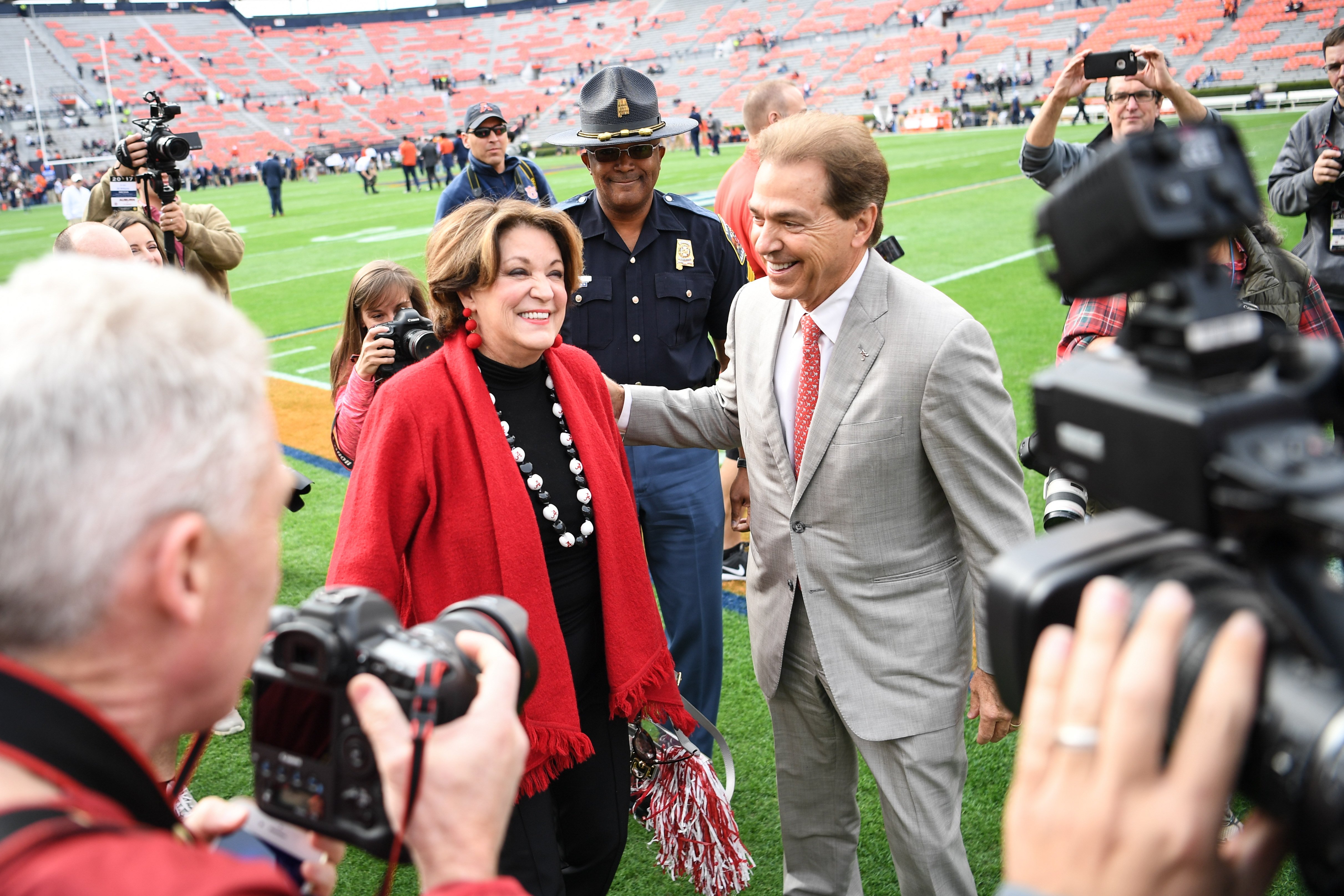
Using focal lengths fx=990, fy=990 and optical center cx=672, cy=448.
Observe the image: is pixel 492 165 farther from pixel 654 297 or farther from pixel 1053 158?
pixel 1053 158

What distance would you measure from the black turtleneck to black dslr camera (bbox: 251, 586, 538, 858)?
55.4 inches

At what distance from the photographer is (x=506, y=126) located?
712 centimetres

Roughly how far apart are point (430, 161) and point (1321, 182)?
1123 inches

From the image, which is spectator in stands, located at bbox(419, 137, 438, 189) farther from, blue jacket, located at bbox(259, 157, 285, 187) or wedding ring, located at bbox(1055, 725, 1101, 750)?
wedding ring, located at bbox(1055, 725, 1101, 750)

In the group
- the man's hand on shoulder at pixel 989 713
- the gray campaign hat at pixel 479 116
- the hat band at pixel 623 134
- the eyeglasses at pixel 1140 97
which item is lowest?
the man's hand on shoulder at pixel 989 713

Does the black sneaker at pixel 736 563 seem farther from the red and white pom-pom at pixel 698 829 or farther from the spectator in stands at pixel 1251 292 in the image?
the spectator in stands at pixel 1251 292

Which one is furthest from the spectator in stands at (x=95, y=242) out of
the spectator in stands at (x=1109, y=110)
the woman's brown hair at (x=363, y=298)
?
the spectator in stands at (x=1109, y=110)

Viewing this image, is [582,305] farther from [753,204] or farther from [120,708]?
[120,708]

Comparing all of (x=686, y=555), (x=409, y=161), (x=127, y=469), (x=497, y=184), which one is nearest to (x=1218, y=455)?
(x=127, y=469)

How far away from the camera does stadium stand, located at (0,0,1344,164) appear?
4372 centimetres

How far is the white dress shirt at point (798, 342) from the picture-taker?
2.64 metres

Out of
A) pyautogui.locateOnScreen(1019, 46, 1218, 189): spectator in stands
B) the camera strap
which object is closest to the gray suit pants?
the camera strap

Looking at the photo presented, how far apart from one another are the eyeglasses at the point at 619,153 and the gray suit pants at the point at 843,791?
2.44 m

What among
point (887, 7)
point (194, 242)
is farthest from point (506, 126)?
point (887, 7)
